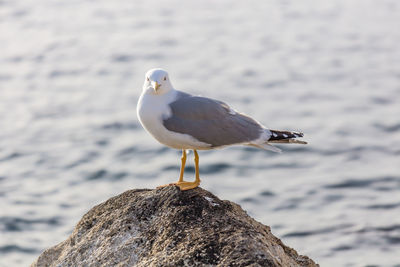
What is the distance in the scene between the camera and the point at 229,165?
14.6m

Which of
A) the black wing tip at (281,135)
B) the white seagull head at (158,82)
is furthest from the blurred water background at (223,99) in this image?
the white seagull head at (158,82)

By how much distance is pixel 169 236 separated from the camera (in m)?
5.75

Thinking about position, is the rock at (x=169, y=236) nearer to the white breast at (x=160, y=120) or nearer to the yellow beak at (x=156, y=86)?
the white breast at (x=160, y=120)

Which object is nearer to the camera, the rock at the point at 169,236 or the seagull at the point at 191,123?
the rock at the point at 169,236

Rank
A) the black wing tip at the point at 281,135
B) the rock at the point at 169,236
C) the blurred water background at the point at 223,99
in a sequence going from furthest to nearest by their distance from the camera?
the blurred water background at the point at 223,99, the black wing tip at the point at 281,135, the rock at the point at 169,236

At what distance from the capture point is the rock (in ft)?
18.0

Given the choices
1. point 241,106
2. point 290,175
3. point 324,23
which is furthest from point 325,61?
point 290,175

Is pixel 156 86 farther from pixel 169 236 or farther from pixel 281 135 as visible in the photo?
pixel 169 236

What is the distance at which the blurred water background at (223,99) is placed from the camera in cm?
1298

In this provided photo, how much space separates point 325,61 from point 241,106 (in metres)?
3.84

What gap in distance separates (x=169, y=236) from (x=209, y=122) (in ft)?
4.61

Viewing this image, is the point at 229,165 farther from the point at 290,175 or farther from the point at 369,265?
the point at 369,265

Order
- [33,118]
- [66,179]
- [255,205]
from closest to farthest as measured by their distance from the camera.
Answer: [255,205], [66,179], [33,118]

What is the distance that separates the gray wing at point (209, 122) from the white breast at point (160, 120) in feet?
0.13
